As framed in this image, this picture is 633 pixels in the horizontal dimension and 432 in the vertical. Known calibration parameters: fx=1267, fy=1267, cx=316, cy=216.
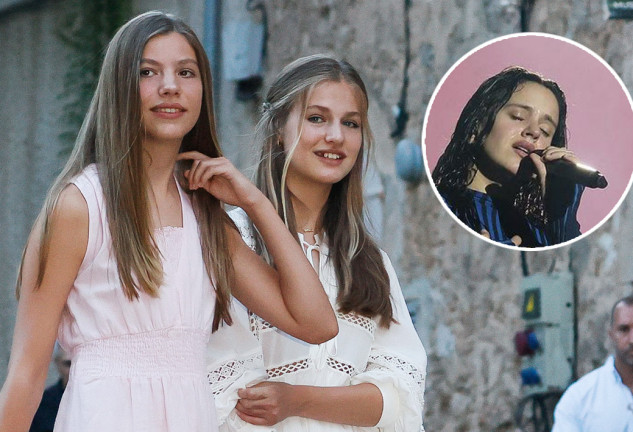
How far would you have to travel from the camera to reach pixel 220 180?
2.67m

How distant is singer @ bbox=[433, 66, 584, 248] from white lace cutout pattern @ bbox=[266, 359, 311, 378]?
1.25 m

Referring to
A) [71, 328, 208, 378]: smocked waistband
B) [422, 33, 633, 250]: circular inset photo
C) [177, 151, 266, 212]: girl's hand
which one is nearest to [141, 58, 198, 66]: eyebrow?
[177, 151, 266, 212]: girl's hand

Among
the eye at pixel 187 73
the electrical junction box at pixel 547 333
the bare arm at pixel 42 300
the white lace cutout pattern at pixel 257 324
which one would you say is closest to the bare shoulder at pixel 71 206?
the bare arm at pixel 42 300

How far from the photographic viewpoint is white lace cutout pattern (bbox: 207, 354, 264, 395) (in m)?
2.84

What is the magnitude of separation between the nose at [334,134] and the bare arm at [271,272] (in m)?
0.45

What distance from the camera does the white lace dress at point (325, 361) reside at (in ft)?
9.43

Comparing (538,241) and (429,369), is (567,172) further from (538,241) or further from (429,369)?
(429,369)

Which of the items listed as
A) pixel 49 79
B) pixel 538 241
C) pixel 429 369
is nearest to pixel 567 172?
pixel 538 241

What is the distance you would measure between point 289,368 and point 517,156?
134 centimetres

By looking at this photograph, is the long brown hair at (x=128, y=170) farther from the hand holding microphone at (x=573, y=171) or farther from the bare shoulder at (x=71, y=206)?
the hand holding microphone at (x=573, y=171)

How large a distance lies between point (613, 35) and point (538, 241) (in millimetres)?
713

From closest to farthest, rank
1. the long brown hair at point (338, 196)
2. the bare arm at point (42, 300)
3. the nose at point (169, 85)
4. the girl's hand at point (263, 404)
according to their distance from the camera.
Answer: the bare arm at point (42, 300)
the nose at point (169, 85)
the girl's hand at point (263, 404)
the long brown hair at point (338, 196)

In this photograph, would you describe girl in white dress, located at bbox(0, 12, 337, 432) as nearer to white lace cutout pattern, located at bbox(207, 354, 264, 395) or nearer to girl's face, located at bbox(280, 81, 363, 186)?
white lace cutout pattern, located at bbox(207, 354, 264, 395)

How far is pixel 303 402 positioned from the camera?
285 cm
